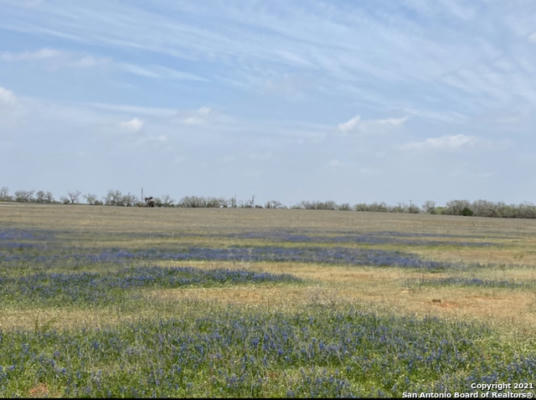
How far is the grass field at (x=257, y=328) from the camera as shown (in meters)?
7.30

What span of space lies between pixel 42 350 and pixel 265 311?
15.9 ft

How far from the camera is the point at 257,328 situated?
31.5 ft

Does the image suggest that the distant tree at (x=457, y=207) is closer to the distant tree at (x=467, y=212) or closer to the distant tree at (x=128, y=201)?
the distant tree at (x=467, y=212)

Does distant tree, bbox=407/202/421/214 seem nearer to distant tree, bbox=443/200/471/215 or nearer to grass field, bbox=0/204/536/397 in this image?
distant tree, bbox=443/200/471/215

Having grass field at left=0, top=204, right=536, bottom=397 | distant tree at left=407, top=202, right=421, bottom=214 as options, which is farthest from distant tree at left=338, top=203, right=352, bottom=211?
grass field at left=0, top=204, right=536, bottom=397

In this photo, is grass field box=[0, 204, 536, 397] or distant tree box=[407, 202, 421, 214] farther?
distant tree box=[407, 202, 421, 214]

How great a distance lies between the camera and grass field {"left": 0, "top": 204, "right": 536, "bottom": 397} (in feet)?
24.0

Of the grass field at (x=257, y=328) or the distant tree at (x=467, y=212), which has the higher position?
the distant tree at (x=467, y=212)

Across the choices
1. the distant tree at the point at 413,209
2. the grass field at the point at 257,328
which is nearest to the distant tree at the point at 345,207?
the distant tree at the point at 413,209

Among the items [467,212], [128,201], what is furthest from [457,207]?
[128,201]

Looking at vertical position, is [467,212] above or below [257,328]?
above

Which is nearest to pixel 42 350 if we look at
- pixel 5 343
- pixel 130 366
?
pixel 5 343

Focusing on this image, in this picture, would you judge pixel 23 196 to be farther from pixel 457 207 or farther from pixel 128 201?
pixel 457 207

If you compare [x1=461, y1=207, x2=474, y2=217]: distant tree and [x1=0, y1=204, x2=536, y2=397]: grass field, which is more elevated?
[x1=461, y1=207, x2=474, y2=217]: distant tree
